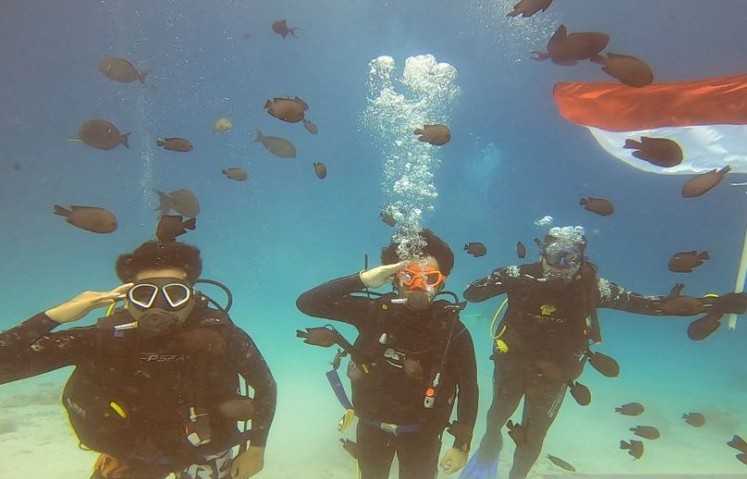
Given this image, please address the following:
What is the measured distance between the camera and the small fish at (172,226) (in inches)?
174

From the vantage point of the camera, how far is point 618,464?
489 inches

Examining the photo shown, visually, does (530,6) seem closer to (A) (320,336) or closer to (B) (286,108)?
(B) (286,108)

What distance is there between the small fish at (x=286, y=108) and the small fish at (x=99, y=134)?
2.18 m

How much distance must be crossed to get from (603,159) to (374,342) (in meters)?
53.4

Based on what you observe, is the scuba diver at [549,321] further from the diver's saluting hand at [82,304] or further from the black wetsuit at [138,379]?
the diver's saluting hand at [82,304]

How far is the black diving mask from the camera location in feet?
10.9

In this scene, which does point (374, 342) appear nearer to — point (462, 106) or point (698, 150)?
point (698, 150)

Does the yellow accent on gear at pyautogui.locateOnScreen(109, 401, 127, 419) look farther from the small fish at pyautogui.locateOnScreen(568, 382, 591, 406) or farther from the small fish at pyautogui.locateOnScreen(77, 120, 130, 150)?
the small fish at pyautogui.locateOnScreen(568, 382, 591, 406)

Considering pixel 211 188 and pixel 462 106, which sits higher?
pixel 462 106

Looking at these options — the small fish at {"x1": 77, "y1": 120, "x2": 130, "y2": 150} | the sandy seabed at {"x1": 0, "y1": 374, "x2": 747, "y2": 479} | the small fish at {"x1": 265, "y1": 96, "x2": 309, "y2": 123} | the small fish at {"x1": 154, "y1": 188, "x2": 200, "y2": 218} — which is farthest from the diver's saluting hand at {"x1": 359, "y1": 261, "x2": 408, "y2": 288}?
the sandy seabed at {"x1": 0, "y1": 374, "x2": 747, "y2": 479}

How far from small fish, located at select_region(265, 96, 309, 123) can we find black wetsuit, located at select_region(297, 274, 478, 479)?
9.98 feet

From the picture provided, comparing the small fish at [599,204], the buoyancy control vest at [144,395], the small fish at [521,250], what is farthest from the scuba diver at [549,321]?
the buoyancy control vest at [144,395]

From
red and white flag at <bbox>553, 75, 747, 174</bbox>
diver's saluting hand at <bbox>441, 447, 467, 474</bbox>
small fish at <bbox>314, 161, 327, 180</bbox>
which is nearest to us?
diver's saluting hand at <bbox>441, 447, 467, 474</bbox>

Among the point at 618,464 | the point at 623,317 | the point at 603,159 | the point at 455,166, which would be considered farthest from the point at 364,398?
the point at 623,317
